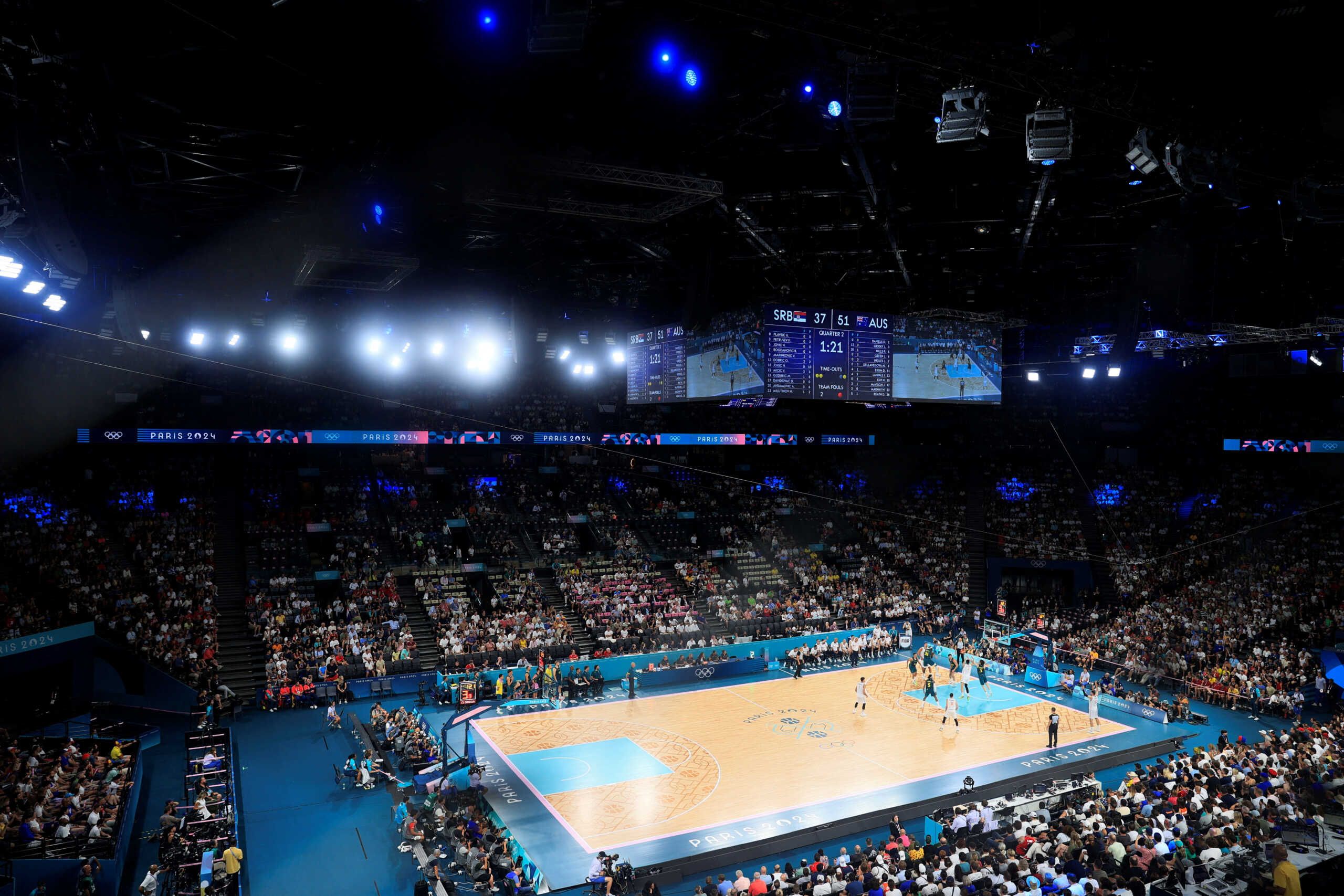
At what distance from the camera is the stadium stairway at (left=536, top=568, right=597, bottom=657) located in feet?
95.4

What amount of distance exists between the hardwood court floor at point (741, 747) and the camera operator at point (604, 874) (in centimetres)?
171

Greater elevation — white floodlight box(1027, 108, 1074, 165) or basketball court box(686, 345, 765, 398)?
white floodlight box(1027, 108, 1074, 165)

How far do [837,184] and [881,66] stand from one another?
19.6 feet

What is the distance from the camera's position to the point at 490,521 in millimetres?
34531

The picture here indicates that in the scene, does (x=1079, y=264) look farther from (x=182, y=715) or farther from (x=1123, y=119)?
(x=182, y=715)

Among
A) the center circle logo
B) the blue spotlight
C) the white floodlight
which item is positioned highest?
the blue spotlight

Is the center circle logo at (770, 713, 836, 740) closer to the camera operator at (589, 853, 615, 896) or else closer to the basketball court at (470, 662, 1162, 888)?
the basketball court at (470, 662, 1162, 888)

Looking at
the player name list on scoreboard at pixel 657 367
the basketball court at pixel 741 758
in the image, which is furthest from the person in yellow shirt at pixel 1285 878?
the player name list on scoreboard at pixel 657 367

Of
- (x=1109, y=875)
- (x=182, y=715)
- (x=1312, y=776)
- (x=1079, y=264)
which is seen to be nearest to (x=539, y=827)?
(x=1109, y=875)

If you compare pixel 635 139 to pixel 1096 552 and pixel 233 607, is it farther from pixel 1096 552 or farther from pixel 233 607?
pixel 1096 552

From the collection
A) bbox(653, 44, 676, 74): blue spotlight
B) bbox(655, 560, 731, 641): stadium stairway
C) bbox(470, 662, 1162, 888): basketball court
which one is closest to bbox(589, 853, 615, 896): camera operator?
bbox(470, 662, 1162, 888): basketball court

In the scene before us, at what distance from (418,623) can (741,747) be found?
12848 mm

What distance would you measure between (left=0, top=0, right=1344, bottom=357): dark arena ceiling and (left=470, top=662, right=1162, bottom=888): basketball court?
1130 centimetres

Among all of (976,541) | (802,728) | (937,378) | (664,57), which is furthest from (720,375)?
(976,541)
